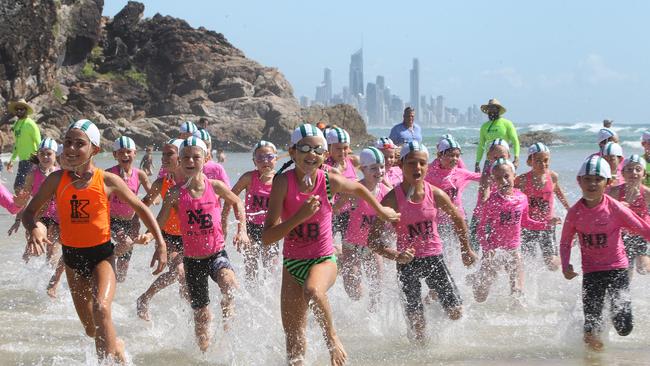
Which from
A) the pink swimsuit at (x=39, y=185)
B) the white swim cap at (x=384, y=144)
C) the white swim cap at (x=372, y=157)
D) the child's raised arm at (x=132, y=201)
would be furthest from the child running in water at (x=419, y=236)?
the pink swimsuit at (x=39, y=185)

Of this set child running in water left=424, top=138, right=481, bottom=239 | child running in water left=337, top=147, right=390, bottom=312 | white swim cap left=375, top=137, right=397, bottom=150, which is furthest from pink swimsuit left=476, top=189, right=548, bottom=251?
white swim cap left=375, top=137, right=397, bottom=150

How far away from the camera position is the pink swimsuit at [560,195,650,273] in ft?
21.0

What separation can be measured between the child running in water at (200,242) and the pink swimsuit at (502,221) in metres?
2.94

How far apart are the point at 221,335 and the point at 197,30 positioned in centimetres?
5810

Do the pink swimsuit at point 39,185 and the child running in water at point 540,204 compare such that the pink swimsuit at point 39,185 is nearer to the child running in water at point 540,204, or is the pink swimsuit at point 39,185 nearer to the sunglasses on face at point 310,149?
the sunglasses on face at point 310,149

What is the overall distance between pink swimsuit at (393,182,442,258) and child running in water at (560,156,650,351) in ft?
3.39

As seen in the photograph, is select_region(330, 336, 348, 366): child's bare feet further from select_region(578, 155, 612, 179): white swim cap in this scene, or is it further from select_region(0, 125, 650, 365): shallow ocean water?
select_region(578, 155, 612, 179): white swim cap

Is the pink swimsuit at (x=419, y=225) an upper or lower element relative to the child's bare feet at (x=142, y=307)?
upper

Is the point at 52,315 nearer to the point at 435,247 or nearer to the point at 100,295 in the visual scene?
the point at 100,295

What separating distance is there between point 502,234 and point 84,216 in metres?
4.27

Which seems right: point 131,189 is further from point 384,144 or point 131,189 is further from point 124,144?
point 384,144

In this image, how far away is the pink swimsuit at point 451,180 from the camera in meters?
8.95

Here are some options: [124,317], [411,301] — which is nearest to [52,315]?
[124,317]

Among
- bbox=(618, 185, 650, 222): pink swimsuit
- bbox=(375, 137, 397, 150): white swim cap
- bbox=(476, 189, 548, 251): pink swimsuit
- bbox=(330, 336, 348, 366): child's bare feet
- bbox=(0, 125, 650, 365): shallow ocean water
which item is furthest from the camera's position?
bbox=(375, 137, 397, 150): white swim cap
